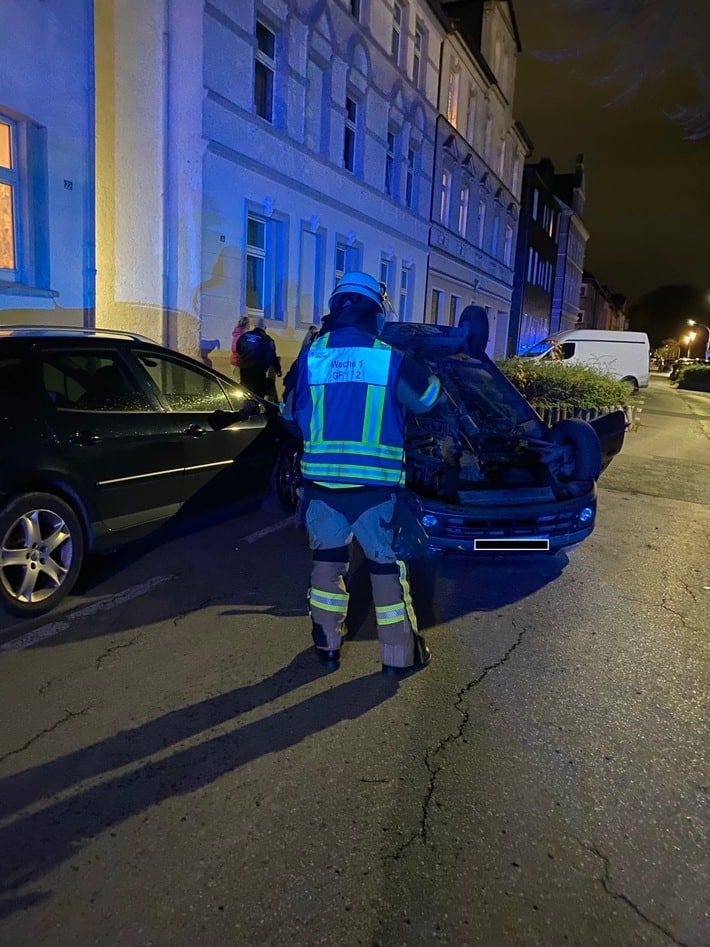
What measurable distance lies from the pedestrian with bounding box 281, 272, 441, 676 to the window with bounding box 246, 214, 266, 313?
30.5 feet

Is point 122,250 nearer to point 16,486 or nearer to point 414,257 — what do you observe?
point 16,486

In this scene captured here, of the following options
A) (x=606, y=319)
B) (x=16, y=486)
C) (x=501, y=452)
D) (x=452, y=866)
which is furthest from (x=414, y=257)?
(x=606, y=319)

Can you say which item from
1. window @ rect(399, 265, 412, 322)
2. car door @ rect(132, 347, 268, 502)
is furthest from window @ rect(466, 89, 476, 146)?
car door @ rect(132, 347, 268, 502)

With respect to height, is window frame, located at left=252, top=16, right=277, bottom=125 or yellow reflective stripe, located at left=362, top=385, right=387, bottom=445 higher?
window frame, located at left=252, top=16, right=277, bottom=125

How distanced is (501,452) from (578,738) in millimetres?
2718

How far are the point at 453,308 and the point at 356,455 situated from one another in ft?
68.1

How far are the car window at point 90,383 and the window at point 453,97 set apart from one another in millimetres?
19207

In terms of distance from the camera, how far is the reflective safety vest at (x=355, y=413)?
10.8 feet

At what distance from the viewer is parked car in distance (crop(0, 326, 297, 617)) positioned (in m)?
3.87

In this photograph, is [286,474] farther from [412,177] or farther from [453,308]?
[453,308]

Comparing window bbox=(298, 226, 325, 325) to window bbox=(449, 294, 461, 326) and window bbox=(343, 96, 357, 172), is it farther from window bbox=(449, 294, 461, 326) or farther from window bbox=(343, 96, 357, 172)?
window bbox=(449, 294, 461, 326)

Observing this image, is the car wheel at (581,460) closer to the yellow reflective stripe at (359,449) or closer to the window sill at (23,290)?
the yellow reflective stripe at (359,449)

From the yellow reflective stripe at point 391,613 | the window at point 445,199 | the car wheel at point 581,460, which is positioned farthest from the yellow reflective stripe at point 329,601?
the window at point 445,199

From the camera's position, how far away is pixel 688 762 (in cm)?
287
